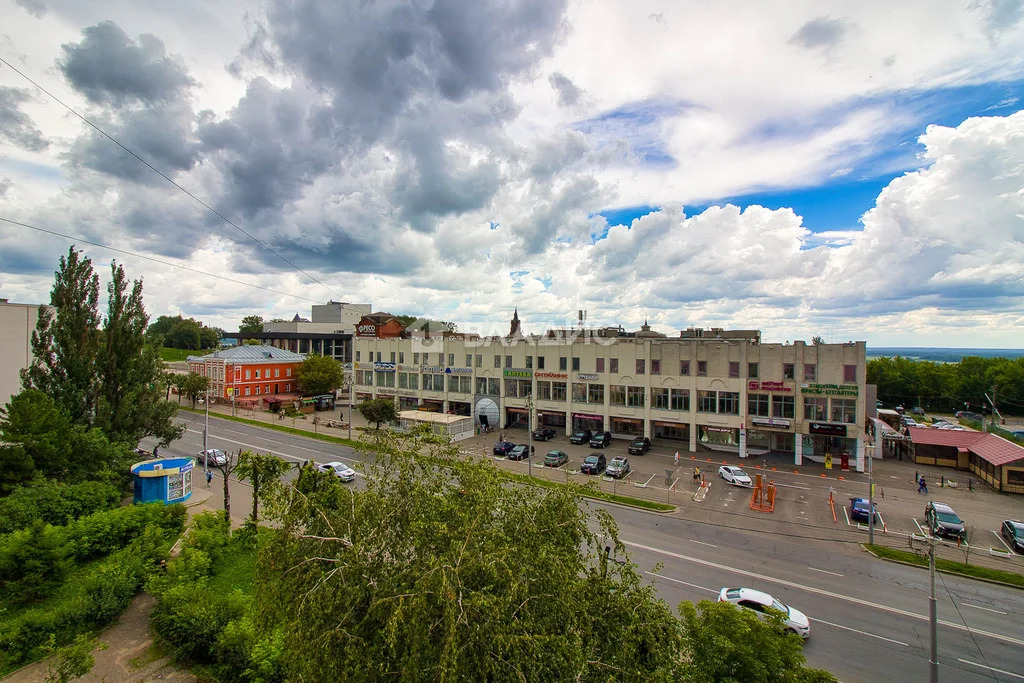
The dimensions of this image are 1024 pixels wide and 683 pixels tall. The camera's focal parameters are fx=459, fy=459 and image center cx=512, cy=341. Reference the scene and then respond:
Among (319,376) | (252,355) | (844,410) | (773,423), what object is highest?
(252,355)

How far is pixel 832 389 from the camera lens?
38.8 meters

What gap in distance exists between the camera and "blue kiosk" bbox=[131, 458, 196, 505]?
25.5 m

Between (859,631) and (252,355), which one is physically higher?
(252,355)

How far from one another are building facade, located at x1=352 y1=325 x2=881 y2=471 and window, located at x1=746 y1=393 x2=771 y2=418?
8 centimetres

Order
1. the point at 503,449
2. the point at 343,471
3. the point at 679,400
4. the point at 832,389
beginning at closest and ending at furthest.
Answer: the point at 343,471
the point at 832,389
the point at 503,449
the point at 679,400

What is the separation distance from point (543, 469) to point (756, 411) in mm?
20722

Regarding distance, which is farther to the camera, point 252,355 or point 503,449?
point 252,355

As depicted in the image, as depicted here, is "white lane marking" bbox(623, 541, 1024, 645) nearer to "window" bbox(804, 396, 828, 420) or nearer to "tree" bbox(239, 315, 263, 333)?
"window" bbox(804, 396, 828, 420)

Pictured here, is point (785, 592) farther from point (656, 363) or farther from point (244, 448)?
point (244, 448)

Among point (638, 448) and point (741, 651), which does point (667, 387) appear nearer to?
point (638, 448)

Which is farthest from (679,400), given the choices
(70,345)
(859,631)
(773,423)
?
(70,345)

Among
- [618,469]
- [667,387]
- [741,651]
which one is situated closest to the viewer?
[741,651]

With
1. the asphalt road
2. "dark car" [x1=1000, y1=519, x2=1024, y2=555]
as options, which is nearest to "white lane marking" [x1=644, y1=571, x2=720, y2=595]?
the asphalt road

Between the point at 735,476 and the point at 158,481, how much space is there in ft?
122
